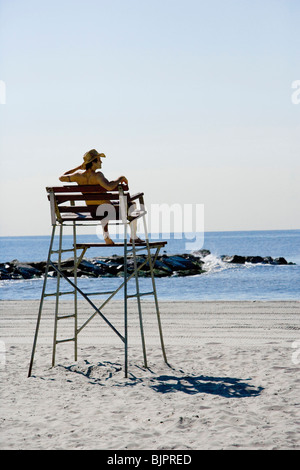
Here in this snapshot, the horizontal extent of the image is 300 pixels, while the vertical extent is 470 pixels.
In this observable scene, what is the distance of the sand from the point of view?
16.3 ft

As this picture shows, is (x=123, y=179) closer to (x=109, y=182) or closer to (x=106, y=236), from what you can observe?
(x=109, y=182)

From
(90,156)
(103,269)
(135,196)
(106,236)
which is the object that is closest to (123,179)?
(135,196)

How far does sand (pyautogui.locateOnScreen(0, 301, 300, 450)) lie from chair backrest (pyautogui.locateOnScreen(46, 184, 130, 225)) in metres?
1.99

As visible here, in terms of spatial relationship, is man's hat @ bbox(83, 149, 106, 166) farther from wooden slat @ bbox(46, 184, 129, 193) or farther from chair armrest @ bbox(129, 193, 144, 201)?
chair armrest @ bbox(129, 193, 144, 201)

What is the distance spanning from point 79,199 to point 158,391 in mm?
2474

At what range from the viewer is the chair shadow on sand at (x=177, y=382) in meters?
6.41

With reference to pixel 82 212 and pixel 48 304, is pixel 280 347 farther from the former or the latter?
pixel 48 304

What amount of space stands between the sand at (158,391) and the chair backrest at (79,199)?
6.53 feet

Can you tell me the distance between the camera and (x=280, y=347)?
28.8 feet

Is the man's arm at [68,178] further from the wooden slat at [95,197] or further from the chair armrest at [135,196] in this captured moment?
the chair armrest at [135,196]

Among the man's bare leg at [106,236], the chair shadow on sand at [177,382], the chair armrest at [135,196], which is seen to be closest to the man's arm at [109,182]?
the chair armrest at [135,196]

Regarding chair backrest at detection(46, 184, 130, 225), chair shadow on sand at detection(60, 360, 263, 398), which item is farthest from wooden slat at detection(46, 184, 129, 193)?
chair shadow on sand at detection(60, 360, 263, 398)

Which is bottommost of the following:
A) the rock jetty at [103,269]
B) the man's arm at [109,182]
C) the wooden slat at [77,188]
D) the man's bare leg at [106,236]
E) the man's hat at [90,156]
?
the rock jetty at [103,269]

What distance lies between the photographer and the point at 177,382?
6.89 m
